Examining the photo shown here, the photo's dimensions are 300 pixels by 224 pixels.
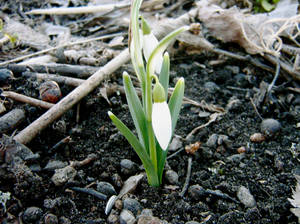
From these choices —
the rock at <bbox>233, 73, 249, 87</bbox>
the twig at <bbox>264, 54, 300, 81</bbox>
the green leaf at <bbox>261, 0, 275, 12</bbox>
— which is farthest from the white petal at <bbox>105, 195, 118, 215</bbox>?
the green leaf at <bbox>261, 0, 275, 12</bbox>

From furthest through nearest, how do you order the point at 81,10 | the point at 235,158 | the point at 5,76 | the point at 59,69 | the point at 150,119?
the point at 81,10, the point at 59,69, the point at 5,76, the point at 235,158, the point at 150,119

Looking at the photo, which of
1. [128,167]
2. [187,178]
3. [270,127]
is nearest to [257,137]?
[270,127]

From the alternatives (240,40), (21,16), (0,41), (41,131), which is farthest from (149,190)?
(21,16)

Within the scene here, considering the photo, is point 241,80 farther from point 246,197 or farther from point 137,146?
point 137,146

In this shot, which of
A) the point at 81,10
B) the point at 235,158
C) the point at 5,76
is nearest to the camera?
the point at 235,158

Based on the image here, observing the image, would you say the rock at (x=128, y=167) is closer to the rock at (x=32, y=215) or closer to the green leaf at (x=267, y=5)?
the rock at (x=32, y=215)

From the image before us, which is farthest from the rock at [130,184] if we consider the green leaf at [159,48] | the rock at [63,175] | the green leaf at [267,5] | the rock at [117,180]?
the green leaf at [267,5]
